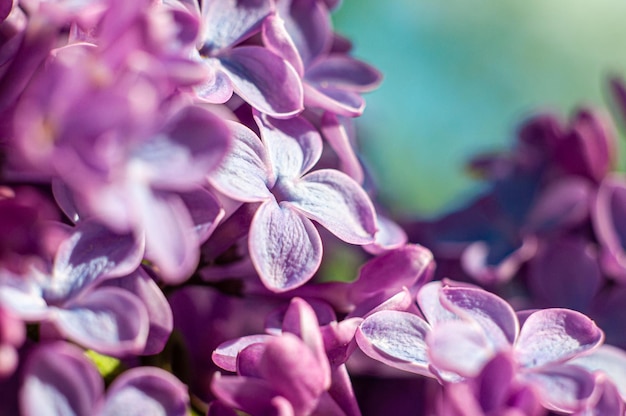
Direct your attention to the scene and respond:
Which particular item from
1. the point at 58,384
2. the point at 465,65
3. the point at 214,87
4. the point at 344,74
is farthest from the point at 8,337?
the point at 465,65

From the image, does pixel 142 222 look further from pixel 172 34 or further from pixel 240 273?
pixel 240 273

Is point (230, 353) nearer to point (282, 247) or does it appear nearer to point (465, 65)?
point (282, 247)

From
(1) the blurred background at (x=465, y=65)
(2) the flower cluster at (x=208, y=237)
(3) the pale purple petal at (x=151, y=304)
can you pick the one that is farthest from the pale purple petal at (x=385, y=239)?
(1) the blurred background at (x=465, y=65)

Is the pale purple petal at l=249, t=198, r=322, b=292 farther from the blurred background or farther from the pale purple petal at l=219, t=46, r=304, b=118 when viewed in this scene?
the blurred background

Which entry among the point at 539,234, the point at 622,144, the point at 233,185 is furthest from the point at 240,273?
the point at 622,144

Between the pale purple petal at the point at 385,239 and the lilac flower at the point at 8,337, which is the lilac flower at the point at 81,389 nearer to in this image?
the lilac flower at the point at 8,337
